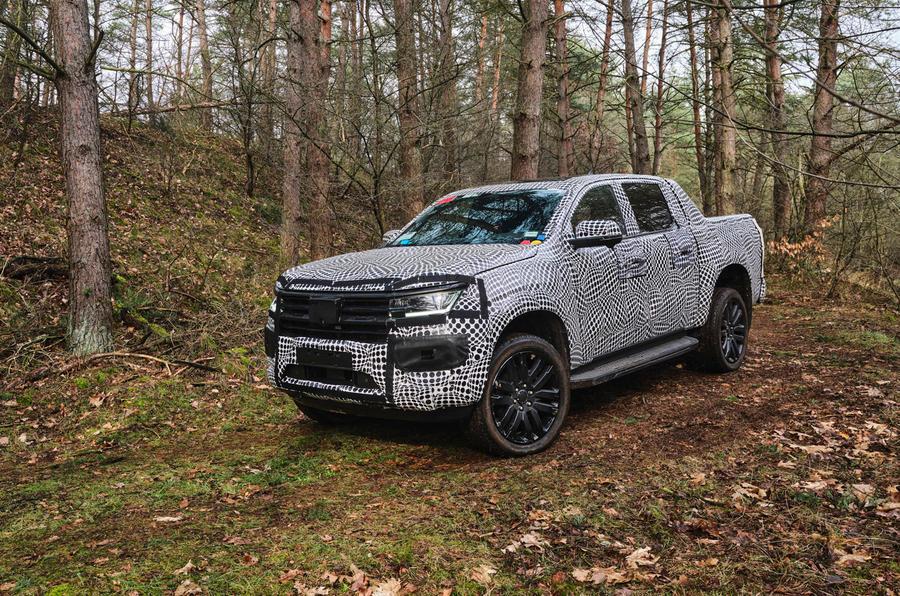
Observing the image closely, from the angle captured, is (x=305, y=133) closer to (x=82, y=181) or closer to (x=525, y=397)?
(x=82, y=181)

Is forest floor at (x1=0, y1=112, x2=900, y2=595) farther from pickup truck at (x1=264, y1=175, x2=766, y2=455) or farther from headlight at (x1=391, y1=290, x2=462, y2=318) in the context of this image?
headlight at (x1=391, y1=290, x2=462, y2=318)

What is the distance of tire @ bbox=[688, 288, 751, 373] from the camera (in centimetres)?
652

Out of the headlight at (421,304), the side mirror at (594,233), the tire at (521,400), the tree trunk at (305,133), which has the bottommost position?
the tire at (521,400)

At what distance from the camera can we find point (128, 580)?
2.94 m

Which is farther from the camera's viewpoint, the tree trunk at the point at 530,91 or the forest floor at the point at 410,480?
the tree trunk at the point at 530,91

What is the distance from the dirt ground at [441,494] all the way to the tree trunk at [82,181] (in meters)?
0.52

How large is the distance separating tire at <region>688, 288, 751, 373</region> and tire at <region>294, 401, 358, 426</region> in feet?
11.6

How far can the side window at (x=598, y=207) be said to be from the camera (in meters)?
5.33

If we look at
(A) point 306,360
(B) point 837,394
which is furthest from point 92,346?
(B) point 837,394

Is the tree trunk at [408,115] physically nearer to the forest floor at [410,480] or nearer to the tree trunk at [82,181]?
the forest floor at [410,480]

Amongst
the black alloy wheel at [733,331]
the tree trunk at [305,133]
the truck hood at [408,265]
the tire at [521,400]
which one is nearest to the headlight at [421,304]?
the truck hood at [408,265]

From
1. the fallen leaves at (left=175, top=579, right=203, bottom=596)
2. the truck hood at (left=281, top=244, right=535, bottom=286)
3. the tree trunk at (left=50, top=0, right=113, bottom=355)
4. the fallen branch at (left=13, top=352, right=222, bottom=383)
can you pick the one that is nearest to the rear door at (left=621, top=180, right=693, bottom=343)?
the truck hood at (left=281, top=244, right=535, bottom=286)

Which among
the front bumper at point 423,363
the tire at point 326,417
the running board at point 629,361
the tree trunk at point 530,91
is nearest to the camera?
the front bumper at point 423,363

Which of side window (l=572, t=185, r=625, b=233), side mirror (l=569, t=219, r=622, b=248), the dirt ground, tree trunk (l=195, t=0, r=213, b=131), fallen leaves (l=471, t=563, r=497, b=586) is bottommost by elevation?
fallen leaves (l=471, t=563, r=497, b=586)
